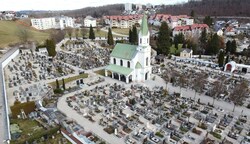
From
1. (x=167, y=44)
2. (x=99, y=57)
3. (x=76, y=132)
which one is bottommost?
(x=76, y=132)

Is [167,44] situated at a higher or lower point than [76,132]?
higher

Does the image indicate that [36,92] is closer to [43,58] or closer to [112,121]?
[112,121]

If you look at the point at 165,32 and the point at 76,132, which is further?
the point at 165,32

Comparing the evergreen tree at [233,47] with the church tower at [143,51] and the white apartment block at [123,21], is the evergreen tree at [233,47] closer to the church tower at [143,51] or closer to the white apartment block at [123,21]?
the church tower at [143,51]

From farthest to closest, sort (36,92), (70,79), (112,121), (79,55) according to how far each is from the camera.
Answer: (79,55) < (70,79) < (36,92) < (112,121)

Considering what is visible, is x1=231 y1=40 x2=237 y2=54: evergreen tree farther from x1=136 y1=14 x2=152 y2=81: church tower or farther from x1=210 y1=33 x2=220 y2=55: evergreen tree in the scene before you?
x1=136 y1=14 x2=152 y2=81: church tower

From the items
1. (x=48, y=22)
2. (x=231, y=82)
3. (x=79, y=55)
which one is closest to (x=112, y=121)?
(x=231, y=82)

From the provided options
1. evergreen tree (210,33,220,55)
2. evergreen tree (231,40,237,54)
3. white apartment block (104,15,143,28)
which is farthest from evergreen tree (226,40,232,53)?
white apartment block (104,15,143,28)

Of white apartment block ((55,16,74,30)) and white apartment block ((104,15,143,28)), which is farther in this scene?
white apartment block ((55,16,74,30))
